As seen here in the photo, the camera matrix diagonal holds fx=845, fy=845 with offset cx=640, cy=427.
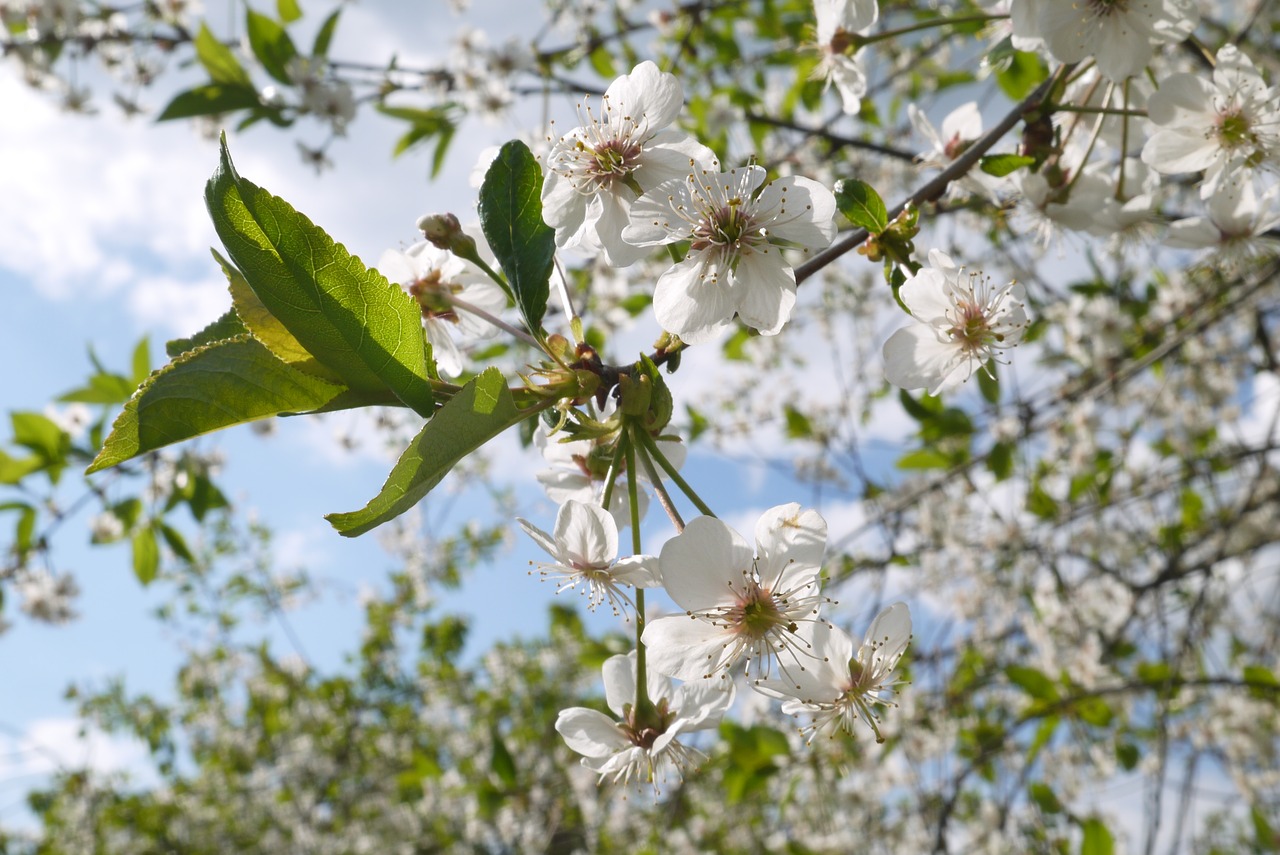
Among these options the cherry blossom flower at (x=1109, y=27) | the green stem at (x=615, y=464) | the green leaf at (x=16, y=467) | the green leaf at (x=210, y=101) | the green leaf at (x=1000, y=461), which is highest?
the green leaf at (x=210, y=101)

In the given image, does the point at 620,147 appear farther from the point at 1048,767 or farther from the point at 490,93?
the point at 1048,767

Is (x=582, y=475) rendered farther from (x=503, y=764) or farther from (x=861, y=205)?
(x=503, y=764)

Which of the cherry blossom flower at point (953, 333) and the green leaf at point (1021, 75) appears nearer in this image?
the cherry blossom flower at point (953, 333)

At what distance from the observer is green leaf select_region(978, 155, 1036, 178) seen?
1.03 metres

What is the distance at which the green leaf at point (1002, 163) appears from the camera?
103cm

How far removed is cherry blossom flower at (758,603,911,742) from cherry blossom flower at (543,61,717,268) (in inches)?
18.6

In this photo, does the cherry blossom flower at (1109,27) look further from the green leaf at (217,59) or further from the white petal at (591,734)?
the green leaf at (217,59)

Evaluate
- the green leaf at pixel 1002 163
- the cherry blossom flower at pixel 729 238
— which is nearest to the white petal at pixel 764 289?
the cherry blossom flower at pixel 729 238

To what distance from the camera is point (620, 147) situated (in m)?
0.96

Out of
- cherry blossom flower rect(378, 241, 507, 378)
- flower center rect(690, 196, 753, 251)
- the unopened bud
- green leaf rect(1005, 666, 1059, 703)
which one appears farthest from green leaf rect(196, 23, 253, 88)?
green leaf rect(1005, 666, 1059, 703)

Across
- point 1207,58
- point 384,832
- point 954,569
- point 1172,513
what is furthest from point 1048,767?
point 1207,58

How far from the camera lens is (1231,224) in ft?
4.19

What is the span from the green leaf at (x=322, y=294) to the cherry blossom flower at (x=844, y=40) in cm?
89

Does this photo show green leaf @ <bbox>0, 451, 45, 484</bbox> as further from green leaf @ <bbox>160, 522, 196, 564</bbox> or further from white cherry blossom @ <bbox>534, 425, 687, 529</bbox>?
white cherry blossom @ <bbox>534, 425, 687, 529</bbox>
